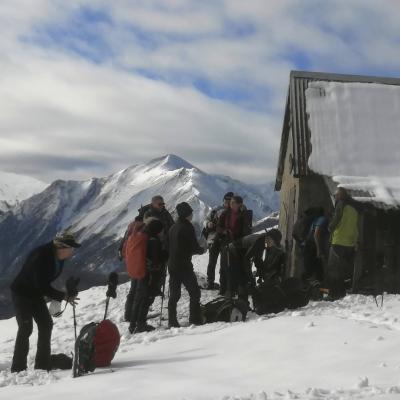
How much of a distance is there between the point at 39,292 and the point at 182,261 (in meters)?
2.94

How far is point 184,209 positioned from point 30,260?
10.3 feet

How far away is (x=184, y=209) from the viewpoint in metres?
10.3

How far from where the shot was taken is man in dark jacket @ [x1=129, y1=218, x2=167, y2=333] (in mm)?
10203

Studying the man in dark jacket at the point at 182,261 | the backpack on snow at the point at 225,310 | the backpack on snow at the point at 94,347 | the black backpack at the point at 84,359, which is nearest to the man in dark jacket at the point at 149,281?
the man in dark jacket at the point at 182,261

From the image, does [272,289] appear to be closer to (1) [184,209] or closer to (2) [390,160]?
(1) [184,209]

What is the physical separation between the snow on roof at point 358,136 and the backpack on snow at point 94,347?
7.05m

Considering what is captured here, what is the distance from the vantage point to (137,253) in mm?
10406

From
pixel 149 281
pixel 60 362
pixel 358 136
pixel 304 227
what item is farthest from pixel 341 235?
pixel 60 362

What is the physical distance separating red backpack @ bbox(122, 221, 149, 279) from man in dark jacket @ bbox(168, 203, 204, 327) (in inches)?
16.6

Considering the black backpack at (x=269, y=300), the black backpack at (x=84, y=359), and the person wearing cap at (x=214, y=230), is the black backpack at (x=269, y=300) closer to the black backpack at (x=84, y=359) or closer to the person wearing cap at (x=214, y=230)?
the person wearing cap at (x=214, y=230)

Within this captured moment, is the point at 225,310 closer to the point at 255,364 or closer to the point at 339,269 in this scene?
the point at 339,269

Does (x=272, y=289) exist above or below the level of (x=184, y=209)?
below

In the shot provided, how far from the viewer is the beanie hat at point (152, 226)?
10.5 meters

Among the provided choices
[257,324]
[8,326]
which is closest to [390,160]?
[257,324]
